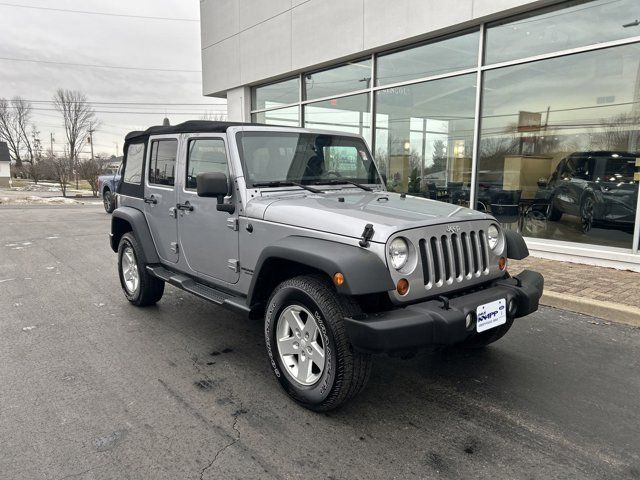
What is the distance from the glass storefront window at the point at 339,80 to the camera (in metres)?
10.9

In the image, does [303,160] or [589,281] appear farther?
[589,281]

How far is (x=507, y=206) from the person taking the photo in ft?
28.3

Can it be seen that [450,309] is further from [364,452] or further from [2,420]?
[2,420]

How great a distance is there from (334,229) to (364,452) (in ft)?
4.33

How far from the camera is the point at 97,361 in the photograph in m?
3.93

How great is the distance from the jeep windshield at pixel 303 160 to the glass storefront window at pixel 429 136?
4.91m

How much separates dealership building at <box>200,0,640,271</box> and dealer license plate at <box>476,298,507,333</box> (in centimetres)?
342

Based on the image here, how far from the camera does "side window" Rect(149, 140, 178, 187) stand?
466 centimetres

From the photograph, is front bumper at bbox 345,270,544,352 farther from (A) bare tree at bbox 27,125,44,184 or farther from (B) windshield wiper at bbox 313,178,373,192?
(A) bare tree at bbox 27,125,44,184

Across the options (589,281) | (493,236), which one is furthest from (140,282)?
(589,281)

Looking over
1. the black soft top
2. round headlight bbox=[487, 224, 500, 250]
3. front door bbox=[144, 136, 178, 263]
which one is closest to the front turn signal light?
round headlight bbox=[487, 224, 500, 250]

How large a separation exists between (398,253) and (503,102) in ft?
21.9

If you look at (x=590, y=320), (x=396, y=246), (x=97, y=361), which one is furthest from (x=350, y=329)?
(x=590, y=320)

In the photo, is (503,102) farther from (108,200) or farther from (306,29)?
(108,200)
